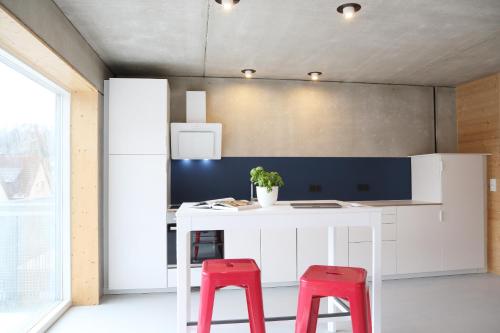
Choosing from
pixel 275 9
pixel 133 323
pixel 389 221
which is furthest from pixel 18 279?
pixel 389 221

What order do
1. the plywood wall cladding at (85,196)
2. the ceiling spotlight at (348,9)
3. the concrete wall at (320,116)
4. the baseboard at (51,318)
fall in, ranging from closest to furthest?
the ceiling spotlight at (348,9)
the baseboard at (51,318)
the plywood wall cladding at (85,196)
the concrete wall at (320,116)

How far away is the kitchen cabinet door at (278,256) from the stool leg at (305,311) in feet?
7.02

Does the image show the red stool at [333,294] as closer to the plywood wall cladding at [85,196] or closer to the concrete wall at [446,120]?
the plywood wall cladding at [85,196]

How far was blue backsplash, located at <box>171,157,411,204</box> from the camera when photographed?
475 cm

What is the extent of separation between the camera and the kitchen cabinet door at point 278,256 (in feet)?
14.1

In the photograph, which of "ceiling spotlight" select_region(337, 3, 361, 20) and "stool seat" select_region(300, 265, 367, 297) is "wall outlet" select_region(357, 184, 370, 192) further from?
"stool seat" select_region(300, 265, 367, 297)

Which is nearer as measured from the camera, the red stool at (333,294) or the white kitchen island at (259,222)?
the red stool at (333,294)

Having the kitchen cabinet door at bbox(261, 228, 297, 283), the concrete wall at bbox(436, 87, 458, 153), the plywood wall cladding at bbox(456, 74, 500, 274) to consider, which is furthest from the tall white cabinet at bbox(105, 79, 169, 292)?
the plywood wall cladding at bbox(456, 74, 500, 274)

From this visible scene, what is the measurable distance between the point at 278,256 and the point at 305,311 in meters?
2.21

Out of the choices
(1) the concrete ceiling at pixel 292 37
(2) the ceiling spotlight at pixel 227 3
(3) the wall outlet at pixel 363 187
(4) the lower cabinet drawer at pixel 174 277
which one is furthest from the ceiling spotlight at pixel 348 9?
(4) the lower cabinet drawer at pixel 174 277

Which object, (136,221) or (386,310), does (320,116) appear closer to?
(386,310)

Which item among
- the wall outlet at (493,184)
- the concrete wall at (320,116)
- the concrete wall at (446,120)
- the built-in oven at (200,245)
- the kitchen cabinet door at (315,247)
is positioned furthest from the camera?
the concrete wall at (446,120)

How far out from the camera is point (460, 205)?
4.71m

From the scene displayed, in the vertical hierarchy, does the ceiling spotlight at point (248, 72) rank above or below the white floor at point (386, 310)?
above
